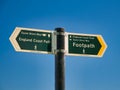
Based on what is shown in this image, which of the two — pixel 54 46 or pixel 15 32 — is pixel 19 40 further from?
pixel 54 46

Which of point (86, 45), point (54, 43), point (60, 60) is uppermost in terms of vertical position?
point (86, 45)

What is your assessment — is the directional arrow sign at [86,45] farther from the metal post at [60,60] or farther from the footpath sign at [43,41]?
the metal post at [60,60]

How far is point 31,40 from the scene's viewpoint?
346cm

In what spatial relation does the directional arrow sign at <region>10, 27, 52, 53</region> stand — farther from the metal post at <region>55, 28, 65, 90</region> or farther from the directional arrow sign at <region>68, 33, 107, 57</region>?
the directional arrow sign at <region>68, 33, 107, 57</region>

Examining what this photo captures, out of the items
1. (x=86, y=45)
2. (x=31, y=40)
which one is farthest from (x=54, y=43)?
(x=86, y=45)

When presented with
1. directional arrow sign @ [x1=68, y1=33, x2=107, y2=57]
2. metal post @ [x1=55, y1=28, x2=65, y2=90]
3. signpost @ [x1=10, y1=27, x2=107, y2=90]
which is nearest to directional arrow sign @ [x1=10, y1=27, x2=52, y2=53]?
signpost @ [x1=10, y1=27, x2=107, y2=90]

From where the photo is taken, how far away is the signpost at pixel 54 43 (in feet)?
10.6

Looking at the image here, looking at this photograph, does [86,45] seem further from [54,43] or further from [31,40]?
[31,40]

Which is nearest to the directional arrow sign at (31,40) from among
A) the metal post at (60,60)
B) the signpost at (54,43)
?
the signpost at (54,43)

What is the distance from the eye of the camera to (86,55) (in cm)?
370

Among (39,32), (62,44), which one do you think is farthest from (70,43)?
(39,32)

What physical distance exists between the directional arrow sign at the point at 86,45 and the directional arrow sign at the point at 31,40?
0.98ft

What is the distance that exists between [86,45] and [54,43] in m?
0.57

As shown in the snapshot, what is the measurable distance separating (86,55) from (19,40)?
3.08 ft
